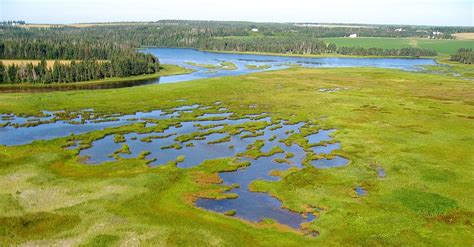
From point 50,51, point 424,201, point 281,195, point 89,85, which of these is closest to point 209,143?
point 281,195

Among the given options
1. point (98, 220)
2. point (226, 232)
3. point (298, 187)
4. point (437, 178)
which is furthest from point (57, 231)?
point (437, 178)

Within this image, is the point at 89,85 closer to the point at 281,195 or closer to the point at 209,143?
the point at 209,143

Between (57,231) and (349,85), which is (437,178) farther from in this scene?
(349,85)

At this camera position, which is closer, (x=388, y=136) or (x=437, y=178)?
(x=437, y=178)

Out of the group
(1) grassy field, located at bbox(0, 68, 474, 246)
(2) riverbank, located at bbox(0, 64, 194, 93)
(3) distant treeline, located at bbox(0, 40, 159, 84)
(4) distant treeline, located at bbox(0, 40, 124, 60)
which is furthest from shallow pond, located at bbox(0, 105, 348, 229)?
(4) distant treeline, located at bbox(0, 40, 124, 60)

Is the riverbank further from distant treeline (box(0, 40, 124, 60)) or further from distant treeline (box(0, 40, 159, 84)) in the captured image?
distant treeline (box(0, 40, 124, 60))

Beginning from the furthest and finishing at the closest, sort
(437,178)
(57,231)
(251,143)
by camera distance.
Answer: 1. (251,143)
2. (437,178)
3. (57,231)
